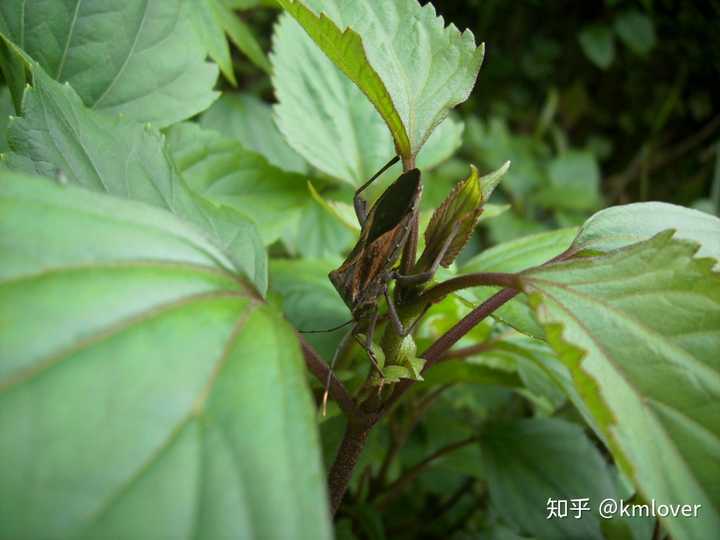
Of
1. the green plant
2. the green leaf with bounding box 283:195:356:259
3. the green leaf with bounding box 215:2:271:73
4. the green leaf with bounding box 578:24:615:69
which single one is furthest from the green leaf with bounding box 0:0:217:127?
the green leaf with bounding box 578:24:615:69

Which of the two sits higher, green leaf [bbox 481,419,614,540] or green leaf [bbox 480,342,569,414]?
green leaf [bbox 480,342,569,414]

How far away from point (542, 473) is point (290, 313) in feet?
1.27

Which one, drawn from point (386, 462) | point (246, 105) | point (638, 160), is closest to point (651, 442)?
point (386, 462)

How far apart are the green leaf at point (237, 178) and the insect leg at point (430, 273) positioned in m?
0.32

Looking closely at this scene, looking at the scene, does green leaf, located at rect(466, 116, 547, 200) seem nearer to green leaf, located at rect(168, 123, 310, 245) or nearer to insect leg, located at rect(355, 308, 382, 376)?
green leaf, located at rect(168, 123, 310, 245)

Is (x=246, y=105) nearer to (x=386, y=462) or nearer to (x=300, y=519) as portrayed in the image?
(x=386, y=462)

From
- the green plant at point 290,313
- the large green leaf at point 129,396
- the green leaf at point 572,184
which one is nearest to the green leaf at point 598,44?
the green leaf at point 572,184

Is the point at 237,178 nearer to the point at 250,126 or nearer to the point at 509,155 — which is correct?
the point at 250,126

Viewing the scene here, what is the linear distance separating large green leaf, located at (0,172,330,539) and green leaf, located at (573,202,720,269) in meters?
0.31

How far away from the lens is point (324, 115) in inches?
34.3

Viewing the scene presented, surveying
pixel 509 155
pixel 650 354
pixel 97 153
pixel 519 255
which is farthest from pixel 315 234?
pixel 509 155

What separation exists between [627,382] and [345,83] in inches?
23.4

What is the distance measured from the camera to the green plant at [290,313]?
325 millimetres

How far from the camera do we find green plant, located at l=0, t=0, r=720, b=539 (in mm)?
325
